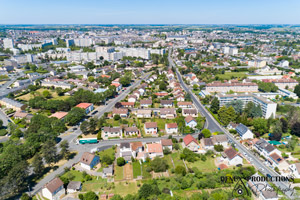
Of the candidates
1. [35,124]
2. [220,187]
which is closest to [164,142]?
[220,187]

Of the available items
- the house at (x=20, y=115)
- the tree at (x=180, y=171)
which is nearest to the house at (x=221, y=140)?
the tree at (x=180, y=171)

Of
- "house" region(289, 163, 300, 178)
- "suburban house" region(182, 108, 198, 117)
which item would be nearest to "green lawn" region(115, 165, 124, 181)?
"suburban house" region(182, 108, 198, 117)

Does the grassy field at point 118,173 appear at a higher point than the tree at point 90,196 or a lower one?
lower

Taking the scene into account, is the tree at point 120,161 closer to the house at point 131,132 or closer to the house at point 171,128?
the house at point 131,132

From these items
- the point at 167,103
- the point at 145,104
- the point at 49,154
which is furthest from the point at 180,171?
the point at 145,104

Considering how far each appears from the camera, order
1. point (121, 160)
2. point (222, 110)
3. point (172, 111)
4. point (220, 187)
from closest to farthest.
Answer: point (220, 187)
point (121, 160)
point (222, 110)
point (172, 111)

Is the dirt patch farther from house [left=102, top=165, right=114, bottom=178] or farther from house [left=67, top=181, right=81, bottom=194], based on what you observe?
house [left=67, top=181, right=81, bottom=194]

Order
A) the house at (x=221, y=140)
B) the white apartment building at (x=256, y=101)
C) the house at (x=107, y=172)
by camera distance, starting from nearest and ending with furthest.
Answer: the house at (x=107, y=172) → the house at (x=221, y=140) → the white apartment building at (x=256, y=101)

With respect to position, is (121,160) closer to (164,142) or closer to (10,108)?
(164,142)

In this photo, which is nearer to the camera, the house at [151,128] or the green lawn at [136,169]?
the green lawn at [136,169]

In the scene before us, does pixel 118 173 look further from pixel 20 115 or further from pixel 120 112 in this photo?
pixel 20 115
